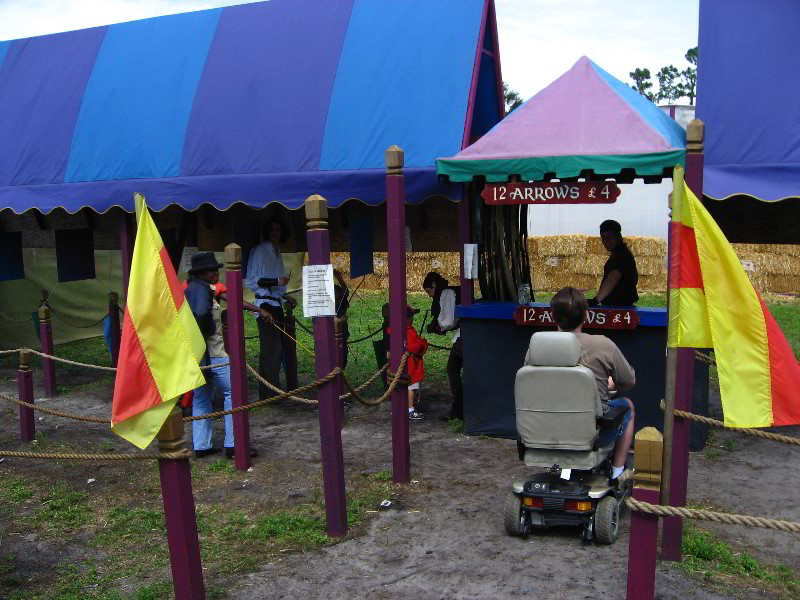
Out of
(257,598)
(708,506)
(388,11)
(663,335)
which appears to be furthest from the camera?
(388,11)

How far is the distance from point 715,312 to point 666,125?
4.19 metres

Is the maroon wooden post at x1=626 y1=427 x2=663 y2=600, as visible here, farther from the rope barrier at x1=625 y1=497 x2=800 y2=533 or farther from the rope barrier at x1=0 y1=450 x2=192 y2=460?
the rope barrier at x1=0 y1=450 x2=192 y2=460

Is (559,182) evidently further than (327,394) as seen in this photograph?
Yes

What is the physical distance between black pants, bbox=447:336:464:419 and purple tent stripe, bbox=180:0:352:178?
7.57ft

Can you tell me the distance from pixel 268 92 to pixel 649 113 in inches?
165

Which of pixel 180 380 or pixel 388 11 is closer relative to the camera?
pixel 180 380

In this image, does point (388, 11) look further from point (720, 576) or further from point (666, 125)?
point (720, 576)

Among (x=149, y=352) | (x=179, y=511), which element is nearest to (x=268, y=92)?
(x=149, y=352)

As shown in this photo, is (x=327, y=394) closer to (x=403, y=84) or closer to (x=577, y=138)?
(x=577, y=138)

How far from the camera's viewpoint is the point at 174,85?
1054 centimetres

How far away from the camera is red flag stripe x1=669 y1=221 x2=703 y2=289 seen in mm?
4152

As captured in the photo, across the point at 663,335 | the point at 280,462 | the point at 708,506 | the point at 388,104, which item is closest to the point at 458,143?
the point at 388,104

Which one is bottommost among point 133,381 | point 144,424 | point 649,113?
point 144,424

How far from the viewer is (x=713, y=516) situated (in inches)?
144
